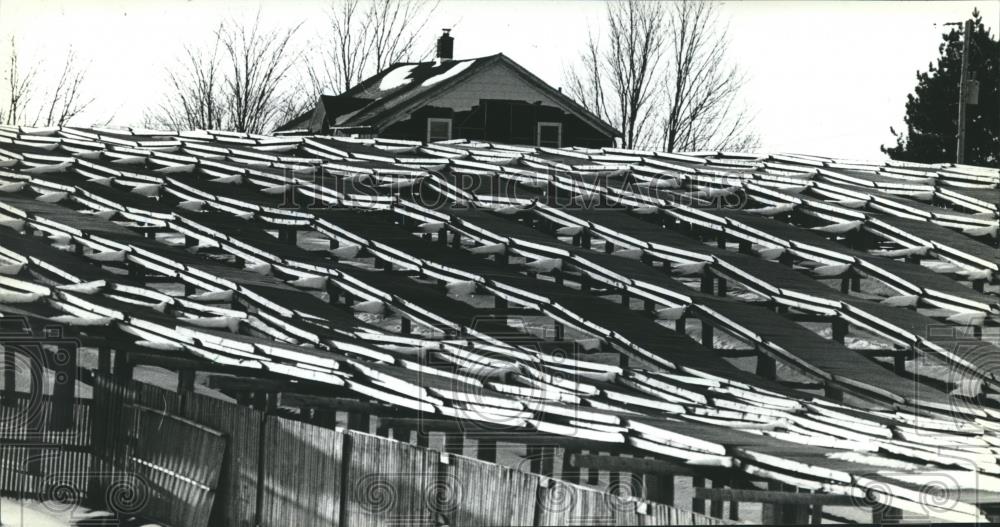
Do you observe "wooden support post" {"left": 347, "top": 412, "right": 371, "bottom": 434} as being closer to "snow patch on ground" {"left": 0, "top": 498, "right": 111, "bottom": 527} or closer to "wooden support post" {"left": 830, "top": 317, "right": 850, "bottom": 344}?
"snow patch on ground" {"left": 0, "top": 498, "right": 111, "bottom": 527}

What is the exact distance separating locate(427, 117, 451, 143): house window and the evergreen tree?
18571mm

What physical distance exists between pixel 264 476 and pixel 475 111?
36618mm

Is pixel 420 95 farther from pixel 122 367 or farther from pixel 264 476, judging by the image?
pixel 264 476

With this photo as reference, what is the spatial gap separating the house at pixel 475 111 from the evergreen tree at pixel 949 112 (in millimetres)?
12589

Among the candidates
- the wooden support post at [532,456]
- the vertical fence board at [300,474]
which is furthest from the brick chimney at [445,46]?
the vertical fence board at [300,474]

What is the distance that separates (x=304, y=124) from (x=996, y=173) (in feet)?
119

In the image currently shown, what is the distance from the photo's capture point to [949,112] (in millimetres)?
52938

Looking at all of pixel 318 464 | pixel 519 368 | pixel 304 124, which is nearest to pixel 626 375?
pixel 519 368

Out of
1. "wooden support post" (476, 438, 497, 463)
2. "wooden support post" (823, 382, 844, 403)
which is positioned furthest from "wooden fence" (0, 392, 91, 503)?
"wooden support post" (823, 382, 844, 403)

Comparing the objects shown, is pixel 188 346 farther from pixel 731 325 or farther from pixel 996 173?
pixel 996 173

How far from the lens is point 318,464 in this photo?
13.9m

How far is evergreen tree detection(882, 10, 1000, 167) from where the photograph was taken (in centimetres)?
5116

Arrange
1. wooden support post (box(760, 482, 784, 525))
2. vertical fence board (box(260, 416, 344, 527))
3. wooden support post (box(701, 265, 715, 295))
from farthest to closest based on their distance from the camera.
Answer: wooden support post (box(701, 265, 715, 295))
vertical fence board (box(260, 416, 344, 527))
wooden support post (box(760, 482, 784, 525))

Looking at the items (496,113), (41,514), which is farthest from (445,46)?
(41,514)
